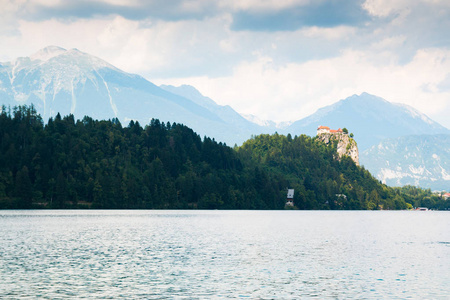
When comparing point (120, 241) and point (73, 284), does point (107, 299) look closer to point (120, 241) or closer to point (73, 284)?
point (73, 284)

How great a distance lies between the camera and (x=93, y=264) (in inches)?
2340

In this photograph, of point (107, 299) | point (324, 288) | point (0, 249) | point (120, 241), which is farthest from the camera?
point (120, 241)

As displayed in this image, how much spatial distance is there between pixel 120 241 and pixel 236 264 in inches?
1246

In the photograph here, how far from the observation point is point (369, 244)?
293ft

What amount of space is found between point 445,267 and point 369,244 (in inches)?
1144

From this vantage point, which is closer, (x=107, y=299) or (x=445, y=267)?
(x=107, y=299)

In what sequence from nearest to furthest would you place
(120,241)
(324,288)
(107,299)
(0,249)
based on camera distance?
(107,299) < (324,288) < (0,249) < (120,241)

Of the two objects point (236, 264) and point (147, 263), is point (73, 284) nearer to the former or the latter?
point (147, 263)

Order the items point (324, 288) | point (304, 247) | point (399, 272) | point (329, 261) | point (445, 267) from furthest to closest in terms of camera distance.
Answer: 1. point (304, 247)
2. point (329, 261)
3. point (445, 267)
4. point (399, 272)
5. point (324, 288)

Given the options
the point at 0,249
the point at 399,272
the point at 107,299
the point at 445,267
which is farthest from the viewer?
the point at 0,249

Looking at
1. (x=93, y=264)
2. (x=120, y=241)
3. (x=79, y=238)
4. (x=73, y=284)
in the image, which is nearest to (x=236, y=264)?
(x=93, y=264)

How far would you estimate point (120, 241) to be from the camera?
3438 inches

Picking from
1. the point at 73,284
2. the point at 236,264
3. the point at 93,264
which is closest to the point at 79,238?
the point at 93,264

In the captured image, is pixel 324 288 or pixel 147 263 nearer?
pixel 324 288
